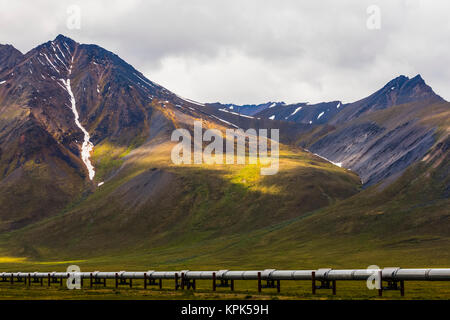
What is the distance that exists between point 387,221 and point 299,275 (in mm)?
162739

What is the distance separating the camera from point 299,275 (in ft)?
149

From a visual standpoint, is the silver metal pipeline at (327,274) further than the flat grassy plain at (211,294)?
No

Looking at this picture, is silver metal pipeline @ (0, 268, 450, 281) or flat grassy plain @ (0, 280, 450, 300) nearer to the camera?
silver metal pipeline @ (0, 268, 450, 281)

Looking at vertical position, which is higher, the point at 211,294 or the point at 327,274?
the point at 327,274

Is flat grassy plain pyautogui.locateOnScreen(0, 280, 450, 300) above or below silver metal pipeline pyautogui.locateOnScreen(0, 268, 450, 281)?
below

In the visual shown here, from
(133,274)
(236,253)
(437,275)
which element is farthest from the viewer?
(236,253)

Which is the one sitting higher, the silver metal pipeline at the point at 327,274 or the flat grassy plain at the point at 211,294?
the silver metal pipeline at the point at 327,274

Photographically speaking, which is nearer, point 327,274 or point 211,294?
point 327,274
